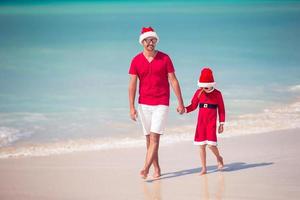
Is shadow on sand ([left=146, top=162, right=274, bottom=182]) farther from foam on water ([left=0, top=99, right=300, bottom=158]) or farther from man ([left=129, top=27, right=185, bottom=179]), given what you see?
foam on water ([left=0, top=99, right=300, bottom=158])

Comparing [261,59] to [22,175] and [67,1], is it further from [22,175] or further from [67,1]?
[67,1]

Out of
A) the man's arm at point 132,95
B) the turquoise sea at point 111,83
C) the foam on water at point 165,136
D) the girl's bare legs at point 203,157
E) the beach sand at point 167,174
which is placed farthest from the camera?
the turquoise sea at point 111,83

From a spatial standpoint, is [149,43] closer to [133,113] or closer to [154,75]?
[154,75]

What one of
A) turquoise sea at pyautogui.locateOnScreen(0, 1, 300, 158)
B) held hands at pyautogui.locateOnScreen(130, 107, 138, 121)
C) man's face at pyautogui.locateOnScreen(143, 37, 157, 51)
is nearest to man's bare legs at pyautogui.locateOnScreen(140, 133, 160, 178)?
held hands at pyautogui.locateOnScreen(130, 107, 138, 121)

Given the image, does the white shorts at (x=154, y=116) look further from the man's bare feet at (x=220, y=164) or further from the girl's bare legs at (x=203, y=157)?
the man's bare feet at (x=220, y=164)

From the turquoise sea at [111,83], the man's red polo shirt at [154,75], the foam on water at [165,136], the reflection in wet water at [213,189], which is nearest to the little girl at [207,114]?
the reflection in wet water at [213,189]

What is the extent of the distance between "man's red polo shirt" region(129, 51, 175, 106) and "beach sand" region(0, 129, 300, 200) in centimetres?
80

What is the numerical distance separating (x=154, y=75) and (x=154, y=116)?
390 millimetres

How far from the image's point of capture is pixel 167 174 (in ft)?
25.3

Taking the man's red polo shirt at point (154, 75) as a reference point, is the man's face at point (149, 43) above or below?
above

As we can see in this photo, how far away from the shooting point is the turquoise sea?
33.2 ft

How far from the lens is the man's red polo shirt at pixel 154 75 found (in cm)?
730

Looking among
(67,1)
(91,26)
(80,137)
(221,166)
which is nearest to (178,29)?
(91,26)

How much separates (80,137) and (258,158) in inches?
107
